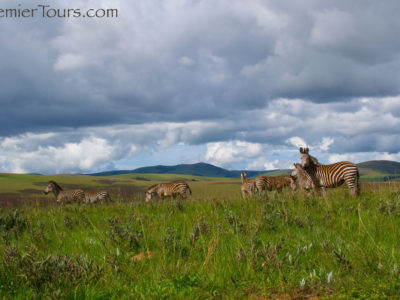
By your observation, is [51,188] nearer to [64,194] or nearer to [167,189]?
[64,194]

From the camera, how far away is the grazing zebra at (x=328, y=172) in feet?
55.7

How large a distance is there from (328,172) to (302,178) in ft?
7.25

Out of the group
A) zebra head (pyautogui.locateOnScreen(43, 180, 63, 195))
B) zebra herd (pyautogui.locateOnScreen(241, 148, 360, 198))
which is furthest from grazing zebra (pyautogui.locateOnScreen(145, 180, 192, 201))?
zebra herd (pyautogui.locateOnScreen(241, 148, 360, 198))

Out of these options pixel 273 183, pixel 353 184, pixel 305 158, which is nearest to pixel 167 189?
pixel 273 183

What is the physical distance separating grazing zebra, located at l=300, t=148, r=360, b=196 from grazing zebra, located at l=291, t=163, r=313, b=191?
0.57m

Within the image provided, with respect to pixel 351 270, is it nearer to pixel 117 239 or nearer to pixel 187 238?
pixel 187 238

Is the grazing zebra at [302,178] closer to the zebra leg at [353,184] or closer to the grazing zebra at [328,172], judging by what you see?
the grazing zebra at [328,172]

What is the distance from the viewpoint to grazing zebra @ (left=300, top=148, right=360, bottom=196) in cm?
1698

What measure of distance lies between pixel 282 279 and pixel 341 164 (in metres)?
15.0

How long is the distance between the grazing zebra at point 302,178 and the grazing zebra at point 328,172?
1.87 ft

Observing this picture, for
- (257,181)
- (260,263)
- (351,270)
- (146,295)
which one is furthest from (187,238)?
(257,181)

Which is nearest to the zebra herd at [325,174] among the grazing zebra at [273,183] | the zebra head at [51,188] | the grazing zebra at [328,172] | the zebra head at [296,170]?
the grazing zebra at [328,172]

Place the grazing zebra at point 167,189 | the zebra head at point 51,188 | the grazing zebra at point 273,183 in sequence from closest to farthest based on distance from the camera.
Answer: the grazing zebra at point 273,183 → the grazing zebra at point 167,189 → the zebra head at point 51,188

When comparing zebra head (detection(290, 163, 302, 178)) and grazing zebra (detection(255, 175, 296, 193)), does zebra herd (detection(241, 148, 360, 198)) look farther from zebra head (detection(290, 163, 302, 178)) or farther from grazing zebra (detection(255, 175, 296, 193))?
grazing zebra (detection(255, 175, 296, 193))
